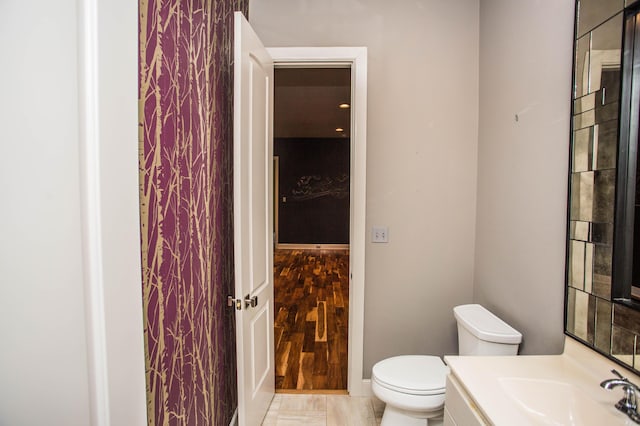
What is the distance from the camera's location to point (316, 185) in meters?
7.89

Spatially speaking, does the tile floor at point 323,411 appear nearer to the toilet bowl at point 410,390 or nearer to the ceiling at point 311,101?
the toilet bowl at point 410,390

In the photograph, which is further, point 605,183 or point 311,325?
point 311,325

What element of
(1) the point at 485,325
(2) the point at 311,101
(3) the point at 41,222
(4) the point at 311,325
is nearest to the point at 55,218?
(3) the point at 41,222

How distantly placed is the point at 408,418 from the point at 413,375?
0.69ft

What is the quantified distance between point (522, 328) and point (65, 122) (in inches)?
74.8

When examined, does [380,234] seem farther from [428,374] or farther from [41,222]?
[41,222]

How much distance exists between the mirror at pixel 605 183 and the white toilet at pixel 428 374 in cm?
39

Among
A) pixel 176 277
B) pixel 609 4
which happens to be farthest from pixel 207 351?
pixel 609 4

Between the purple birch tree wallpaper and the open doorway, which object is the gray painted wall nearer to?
the open doorway

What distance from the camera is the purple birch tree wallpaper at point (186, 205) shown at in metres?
1.03

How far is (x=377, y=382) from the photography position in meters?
1.74

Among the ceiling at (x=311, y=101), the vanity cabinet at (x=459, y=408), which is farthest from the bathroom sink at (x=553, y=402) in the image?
the ceiling at (x=311, y=101)

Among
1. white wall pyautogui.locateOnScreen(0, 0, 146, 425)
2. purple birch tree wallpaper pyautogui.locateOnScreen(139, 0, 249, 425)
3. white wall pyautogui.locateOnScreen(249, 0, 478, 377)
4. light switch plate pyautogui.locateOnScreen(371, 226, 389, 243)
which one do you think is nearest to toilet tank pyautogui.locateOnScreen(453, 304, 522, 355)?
white wall pyautogui.locateOnScreen(249, 0, 478, 377)

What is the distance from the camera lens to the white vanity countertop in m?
0.96
